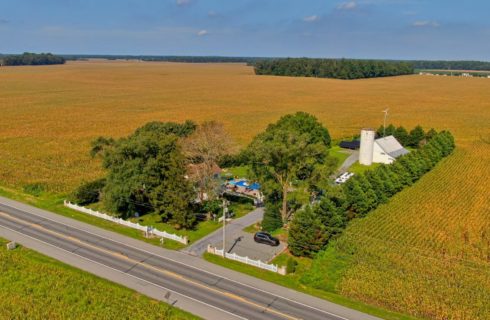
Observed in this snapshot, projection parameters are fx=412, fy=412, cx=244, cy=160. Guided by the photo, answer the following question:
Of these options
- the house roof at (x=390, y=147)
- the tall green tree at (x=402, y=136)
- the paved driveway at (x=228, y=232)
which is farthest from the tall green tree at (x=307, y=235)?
the tall green tree at (x=402, y=136)

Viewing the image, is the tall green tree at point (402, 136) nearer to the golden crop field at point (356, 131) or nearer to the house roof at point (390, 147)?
the house roof at point (390, 147)

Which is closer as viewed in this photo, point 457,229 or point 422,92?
point 457,229

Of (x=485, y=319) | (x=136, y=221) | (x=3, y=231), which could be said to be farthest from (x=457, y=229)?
(x=3, y=231)

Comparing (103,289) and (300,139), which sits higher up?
(300,139)

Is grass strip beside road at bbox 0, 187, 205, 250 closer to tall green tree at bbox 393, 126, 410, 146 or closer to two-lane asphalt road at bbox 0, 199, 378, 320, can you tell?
two-lane asphalt road at bbox 0, 199, 378, 320

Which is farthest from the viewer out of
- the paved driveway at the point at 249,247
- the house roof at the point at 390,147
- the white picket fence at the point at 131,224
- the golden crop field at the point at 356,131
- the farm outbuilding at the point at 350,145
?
the farm outbuilding at the point at 350,145

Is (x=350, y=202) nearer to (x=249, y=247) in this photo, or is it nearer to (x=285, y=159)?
(x=285, y=159)

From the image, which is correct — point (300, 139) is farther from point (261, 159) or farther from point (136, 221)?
point (136, 221)
